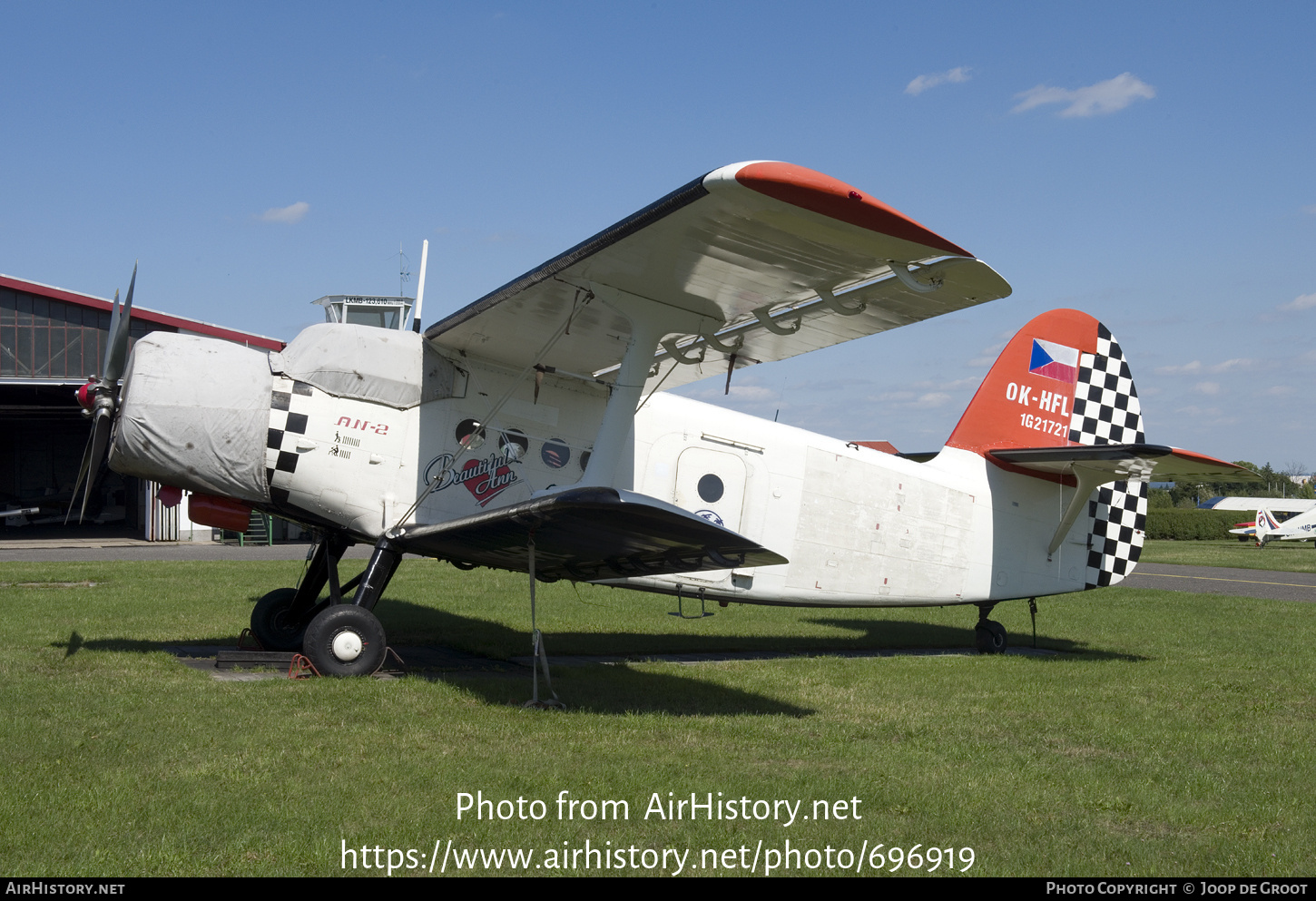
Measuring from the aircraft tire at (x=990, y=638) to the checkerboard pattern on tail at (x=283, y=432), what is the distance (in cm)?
757

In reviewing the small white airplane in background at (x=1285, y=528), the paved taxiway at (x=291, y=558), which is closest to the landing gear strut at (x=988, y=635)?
the paved taxiway at (x=291, y=558)

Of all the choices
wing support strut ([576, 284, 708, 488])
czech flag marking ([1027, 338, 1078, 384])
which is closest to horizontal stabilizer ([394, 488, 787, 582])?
wing support strut ([576, 284, 708, 488])

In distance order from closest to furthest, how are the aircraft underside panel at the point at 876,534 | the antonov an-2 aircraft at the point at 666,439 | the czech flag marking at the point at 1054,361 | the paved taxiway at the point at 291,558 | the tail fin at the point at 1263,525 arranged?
1. the antonov an-2 aircraft at the point at 666,439
2. the aircraft underside panel at the point at 876,534
3. the czech flag marking at the point at 1054,361
4. the paved taxiway at the point at 291,558
5. the tail fin at the point at 1263,525

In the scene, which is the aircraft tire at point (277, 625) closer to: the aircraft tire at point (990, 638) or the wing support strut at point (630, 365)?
the wing support strut at point (630, 365)

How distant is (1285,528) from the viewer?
139ft

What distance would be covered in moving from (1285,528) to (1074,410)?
3925 centimetres

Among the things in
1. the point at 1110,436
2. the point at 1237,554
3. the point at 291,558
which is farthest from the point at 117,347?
the point at 1237,554

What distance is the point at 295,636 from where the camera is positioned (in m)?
9.38

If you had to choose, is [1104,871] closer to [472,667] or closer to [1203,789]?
[1203,789]

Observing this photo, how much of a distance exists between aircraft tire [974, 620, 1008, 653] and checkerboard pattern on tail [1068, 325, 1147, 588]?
1.16m

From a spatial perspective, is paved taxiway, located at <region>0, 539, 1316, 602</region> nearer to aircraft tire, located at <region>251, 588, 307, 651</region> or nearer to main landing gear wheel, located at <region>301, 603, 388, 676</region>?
aircraft tire, located at <region>251, 588, 307, 651</region>

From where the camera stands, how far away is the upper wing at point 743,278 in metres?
5.16
